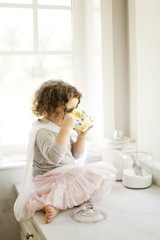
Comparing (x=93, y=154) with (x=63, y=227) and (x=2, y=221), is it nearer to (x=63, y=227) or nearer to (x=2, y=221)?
(x=2, y=221)

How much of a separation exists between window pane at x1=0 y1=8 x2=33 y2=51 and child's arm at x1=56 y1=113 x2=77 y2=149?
0.81 m

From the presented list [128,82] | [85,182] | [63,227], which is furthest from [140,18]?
[63,227]

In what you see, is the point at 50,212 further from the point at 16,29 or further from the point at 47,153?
the point at 16,29

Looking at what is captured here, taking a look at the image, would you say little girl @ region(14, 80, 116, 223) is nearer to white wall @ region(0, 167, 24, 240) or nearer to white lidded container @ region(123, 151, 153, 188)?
white lidded container @ region(123, 151, 153, 188)

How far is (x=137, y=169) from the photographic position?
1615mm

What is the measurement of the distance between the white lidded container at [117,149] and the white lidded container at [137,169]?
0.04 m

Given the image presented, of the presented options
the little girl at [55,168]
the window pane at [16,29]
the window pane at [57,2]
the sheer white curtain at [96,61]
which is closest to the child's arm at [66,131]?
the little girl at [55,168]

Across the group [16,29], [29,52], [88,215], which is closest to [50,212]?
[88,215]

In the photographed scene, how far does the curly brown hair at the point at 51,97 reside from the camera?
157 cm

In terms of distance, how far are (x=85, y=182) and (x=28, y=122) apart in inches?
34.1

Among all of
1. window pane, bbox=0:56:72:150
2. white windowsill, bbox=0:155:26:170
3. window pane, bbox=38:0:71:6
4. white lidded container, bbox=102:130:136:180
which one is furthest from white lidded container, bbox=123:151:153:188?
window pane, bbox=38:0:71:6

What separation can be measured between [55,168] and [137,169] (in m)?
0.44

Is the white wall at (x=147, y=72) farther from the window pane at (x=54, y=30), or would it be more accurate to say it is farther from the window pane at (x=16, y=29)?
the window pane at (x=16, y=29)

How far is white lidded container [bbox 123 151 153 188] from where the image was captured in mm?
1553
